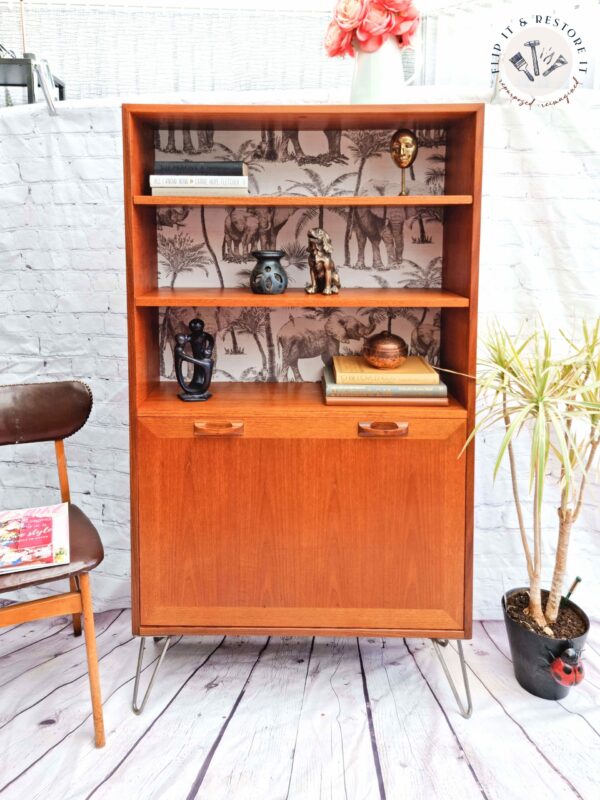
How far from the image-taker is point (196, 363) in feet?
6.86

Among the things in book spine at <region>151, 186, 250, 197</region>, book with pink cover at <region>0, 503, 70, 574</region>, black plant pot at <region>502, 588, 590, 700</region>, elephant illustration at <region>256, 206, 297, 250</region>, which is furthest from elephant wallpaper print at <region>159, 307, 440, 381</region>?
black plant pot at <region>502, 588, 590, 700</region>

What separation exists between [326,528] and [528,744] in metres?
0.79

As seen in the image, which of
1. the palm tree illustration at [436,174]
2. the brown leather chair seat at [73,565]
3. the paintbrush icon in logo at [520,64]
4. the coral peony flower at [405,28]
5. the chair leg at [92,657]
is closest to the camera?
the brown leather chair seat at [73,565]

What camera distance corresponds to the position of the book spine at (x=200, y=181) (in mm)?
1984

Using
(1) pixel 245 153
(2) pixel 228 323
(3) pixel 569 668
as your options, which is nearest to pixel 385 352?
(2) pixel 228 323

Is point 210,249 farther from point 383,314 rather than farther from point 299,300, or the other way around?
point 383,314

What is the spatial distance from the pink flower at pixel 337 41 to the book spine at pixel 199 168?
0.41 meters

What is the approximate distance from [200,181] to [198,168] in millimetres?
40

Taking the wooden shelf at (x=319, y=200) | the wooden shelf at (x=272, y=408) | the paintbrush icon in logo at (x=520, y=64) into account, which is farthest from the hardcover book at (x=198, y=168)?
the paintbrush icon in logo at (x=520, y=64)

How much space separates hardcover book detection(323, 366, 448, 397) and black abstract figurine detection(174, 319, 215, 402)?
0.38 m

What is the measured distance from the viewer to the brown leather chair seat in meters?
1.71

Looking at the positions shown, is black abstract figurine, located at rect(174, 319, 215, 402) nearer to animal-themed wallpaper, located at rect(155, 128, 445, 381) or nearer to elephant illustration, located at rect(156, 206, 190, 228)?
animal-themed wallpaper, located at rect(155, 128, 445, 381)

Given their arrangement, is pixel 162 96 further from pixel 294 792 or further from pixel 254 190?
pixel 294 792

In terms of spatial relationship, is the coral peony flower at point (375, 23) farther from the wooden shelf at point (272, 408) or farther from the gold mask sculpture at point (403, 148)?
the wooden shelf at point (272, 408)
